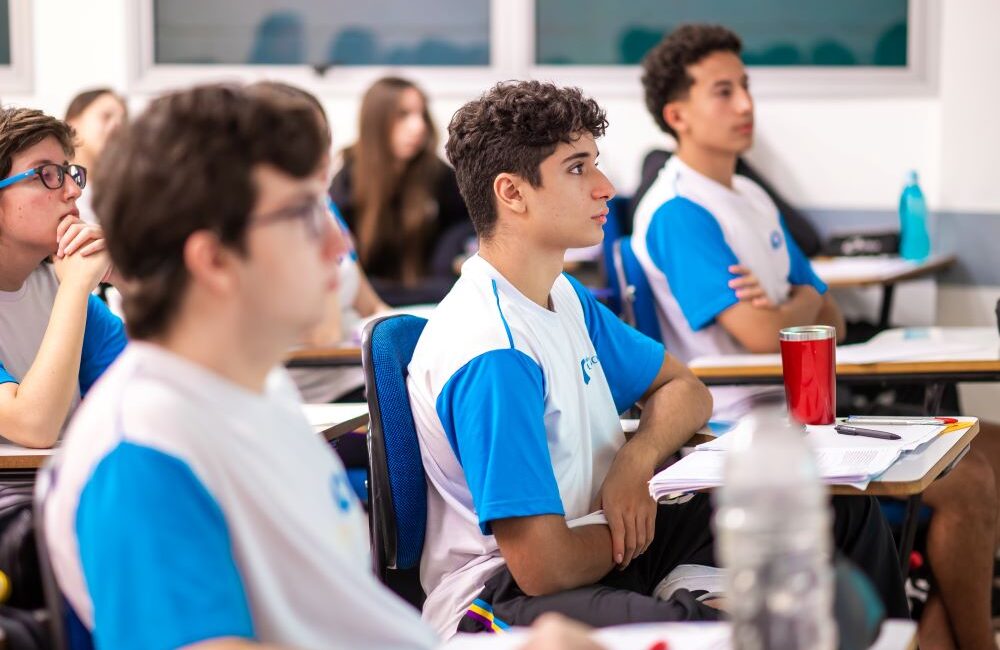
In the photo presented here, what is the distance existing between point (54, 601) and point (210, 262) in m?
0.36

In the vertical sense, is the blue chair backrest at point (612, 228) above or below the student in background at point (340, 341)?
above

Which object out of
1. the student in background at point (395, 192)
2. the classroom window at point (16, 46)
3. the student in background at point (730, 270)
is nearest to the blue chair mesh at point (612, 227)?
the student in background at point (395, 192)

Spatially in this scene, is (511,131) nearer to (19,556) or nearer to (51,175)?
(51,175)

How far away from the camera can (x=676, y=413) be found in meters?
2.21

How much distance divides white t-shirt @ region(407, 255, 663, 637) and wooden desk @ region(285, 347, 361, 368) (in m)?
1.11

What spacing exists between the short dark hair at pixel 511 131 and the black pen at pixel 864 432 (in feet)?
2.11

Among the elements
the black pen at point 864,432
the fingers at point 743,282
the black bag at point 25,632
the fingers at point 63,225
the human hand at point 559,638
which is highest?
the fingers at point 63,225

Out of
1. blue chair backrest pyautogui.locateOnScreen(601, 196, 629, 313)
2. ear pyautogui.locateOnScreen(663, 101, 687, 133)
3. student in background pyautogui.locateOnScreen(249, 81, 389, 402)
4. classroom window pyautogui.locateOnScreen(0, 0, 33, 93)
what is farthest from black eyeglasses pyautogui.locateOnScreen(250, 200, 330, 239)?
classroom window pyautogui.locateOnScreen(0, 0, 33, 93)

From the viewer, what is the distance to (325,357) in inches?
126

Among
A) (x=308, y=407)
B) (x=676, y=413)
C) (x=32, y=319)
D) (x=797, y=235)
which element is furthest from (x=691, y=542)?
(x=797, y=235)

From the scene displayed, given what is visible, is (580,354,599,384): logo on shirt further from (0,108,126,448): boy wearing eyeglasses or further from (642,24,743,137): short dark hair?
(642,24,743,137): short dark hair

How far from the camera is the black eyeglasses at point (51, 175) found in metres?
2.25

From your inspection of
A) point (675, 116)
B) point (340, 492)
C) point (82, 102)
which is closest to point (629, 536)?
point (340, 492)

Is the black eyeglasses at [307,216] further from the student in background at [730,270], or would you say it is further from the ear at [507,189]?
the student in background at [730,270]
